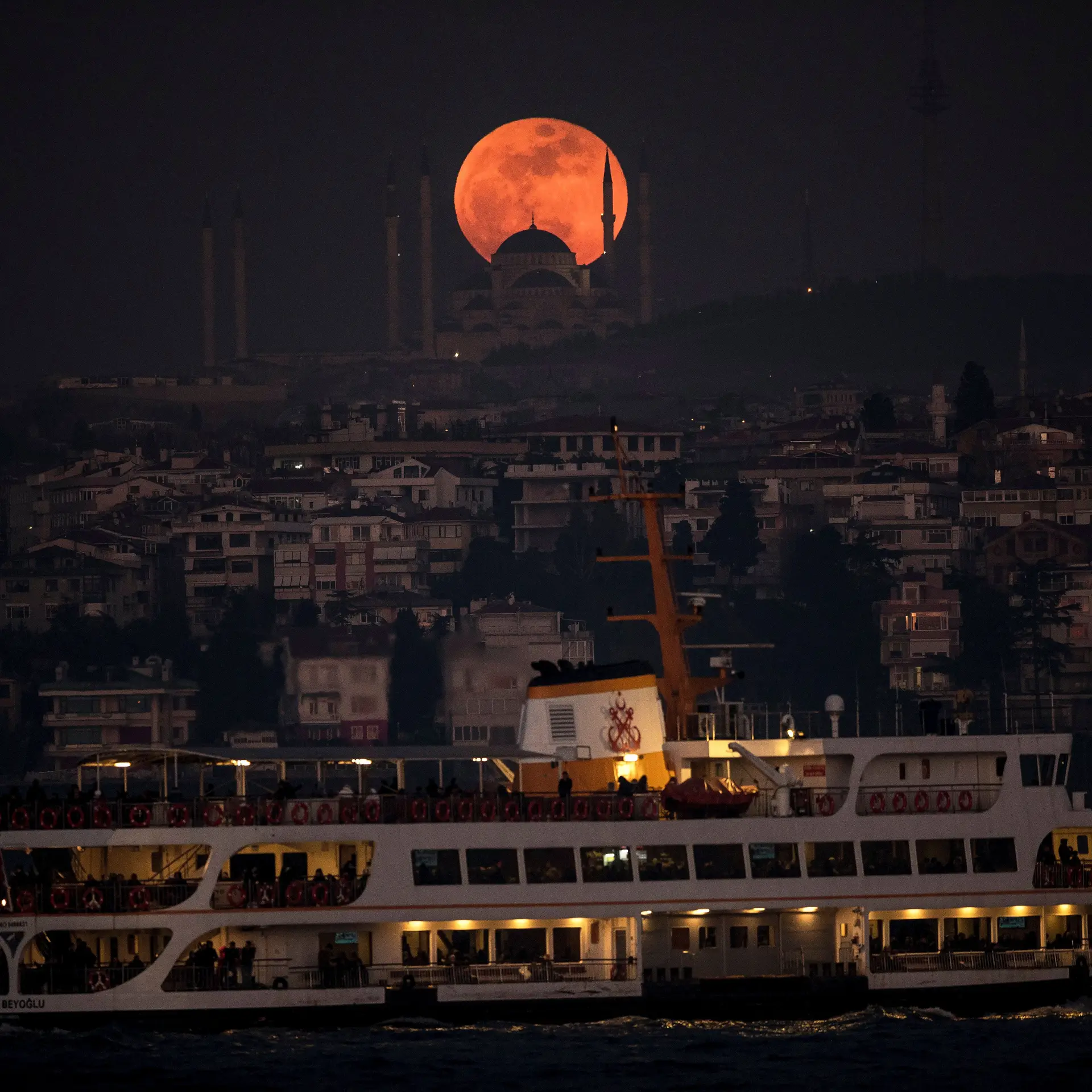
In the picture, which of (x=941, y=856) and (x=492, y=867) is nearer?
(x=492, y=867)

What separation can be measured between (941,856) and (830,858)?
1.27 m

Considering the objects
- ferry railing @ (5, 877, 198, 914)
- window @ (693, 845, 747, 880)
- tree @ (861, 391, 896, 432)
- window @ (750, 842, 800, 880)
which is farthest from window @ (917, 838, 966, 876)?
tree @ (861, 391, 896, 432)

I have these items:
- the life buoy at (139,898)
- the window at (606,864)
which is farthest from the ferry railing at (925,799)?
the life buoy at (139,898)

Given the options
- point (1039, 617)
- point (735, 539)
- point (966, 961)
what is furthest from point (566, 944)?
point (735, 539)

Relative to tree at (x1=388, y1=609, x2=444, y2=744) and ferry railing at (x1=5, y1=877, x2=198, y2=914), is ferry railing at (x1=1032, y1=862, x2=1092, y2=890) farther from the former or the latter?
tree at (x1=388, y1=609, x2=444, y2=744)

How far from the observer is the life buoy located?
33062 millimetres

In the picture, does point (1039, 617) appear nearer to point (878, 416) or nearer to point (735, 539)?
point (735, 539)

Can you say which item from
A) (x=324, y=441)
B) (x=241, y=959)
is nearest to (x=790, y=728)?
(x=241, y=959)

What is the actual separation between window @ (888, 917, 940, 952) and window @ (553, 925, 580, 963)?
11.3 feet

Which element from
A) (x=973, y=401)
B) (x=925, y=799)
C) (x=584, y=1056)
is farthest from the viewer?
(x=973, y=401)

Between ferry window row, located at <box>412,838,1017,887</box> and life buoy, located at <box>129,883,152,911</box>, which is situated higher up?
ferry window row, located at <box>412,838,1017,887</box>

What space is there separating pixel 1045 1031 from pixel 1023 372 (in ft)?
483

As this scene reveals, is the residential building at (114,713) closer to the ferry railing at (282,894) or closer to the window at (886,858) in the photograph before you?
the ferry railing at (282,894)

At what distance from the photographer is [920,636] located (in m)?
120
